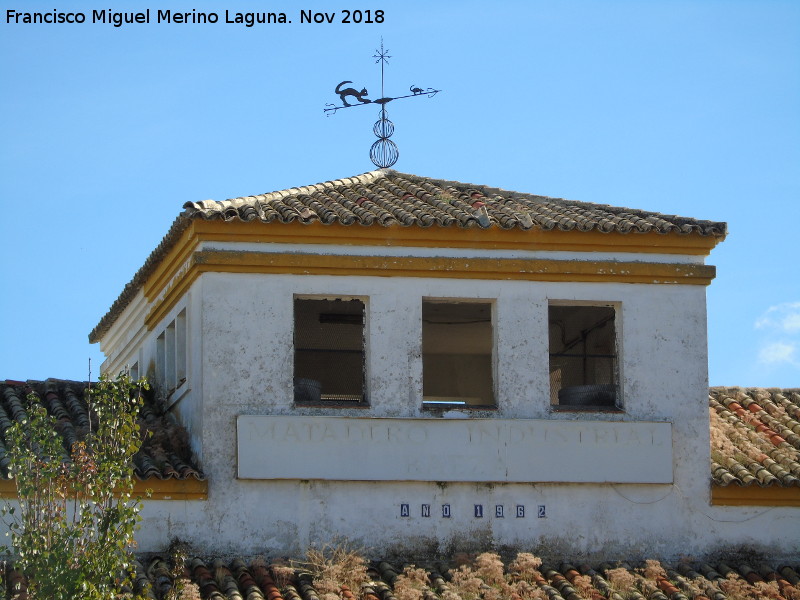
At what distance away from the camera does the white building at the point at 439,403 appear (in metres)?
19.4

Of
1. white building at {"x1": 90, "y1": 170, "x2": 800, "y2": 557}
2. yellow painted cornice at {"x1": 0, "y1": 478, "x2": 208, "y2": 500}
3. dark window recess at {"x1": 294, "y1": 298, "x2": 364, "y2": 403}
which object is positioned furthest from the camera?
dark window recess at {"x1": 294, "y1": 298, "x2": 364, "y2": 403}

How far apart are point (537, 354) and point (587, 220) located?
6.06ft

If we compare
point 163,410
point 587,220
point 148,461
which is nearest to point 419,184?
point 587,220

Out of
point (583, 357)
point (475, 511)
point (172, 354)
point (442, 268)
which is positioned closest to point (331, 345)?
point (172, 354)

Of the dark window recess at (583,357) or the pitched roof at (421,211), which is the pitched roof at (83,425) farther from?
the dark window recess at (583,357)

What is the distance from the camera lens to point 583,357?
2184cm

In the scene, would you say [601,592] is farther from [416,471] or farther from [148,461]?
[148,461]

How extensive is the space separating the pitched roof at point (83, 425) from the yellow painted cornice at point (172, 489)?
0.06 metres

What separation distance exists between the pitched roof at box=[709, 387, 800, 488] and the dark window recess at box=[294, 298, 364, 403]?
16.5ft

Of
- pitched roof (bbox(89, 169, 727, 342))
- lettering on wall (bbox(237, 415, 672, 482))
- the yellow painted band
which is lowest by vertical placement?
lettering on wall (bbox(237, 415, 672, 482))

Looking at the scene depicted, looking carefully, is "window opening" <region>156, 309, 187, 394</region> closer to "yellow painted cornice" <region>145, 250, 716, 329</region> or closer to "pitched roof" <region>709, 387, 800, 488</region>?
"yellow painted cornice" <region>145, 250, 716, 329</region>

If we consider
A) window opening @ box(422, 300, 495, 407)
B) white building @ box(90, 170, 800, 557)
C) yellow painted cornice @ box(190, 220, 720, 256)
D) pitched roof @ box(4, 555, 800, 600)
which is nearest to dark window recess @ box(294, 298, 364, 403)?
window opening @ box(422, 300, 495, 407)

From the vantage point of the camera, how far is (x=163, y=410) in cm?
2188

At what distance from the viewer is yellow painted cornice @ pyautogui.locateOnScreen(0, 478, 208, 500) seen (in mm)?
18703
